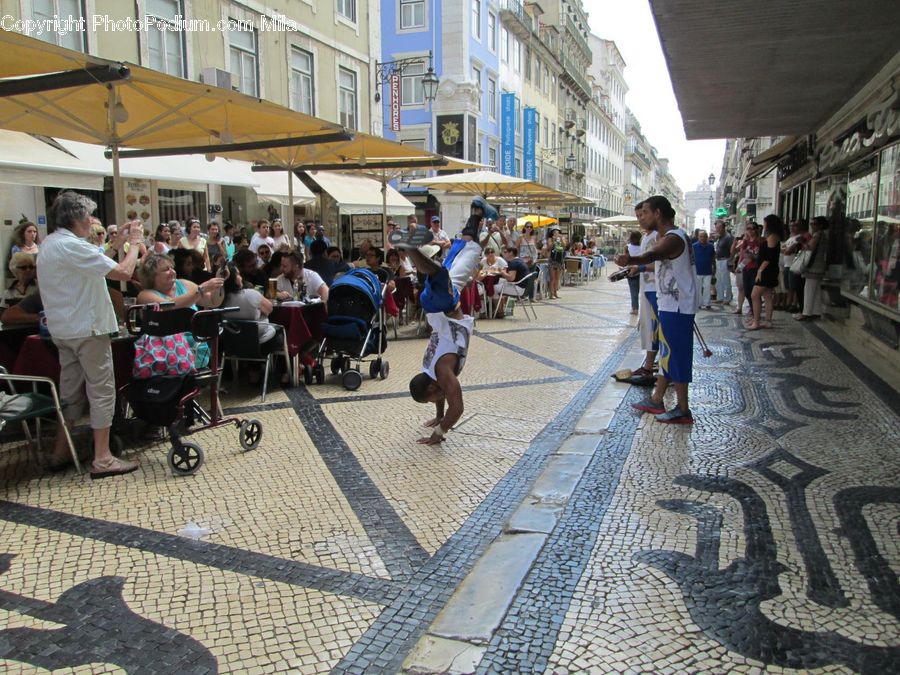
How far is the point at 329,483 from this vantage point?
14.1 feet

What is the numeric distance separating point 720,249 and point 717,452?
10.7 meters

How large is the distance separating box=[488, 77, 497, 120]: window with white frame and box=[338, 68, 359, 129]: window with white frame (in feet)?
52.1

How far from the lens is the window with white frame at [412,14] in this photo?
1252 inches

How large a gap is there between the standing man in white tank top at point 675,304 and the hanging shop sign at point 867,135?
3832mm

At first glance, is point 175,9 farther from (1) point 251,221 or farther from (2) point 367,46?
(2) point 367,46

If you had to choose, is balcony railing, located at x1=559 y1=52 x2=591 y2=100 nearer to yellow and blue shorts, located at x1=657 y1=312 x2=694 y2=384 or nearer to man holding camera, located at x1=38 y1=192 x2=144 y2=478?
yellow and blue shorts, located at x1=657 y1=312 x2=694 y2=384

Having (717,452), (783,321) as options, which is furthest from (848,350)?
(717,452)

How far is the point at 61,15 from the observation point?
11875mm

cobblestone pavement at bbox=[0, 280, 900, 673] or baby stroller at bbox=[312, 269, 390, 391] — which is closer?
cobblestone pavement at bbox=[0, 280, 900, 673]

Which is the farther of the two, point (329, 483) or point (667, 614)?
point (329, 483)

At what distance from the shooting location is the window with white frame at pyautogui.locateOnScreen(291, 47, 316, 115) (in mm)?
18062

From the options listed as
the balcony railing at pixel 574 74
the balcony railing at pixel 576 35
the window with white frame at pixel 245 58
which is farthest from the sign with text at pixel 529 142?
the window with white frame at pixel 245 58

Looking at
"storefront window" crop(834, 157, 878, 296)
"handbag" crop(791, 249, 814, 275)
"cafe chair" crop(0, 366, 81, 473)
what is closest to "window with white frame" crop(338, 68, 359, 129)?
"handbag" crop(791, 249, 814, 275)

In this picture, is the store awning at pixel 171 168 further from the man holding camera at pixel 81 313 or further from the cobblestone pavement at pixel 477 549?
the cobblestone pavement at pixel 477 549
